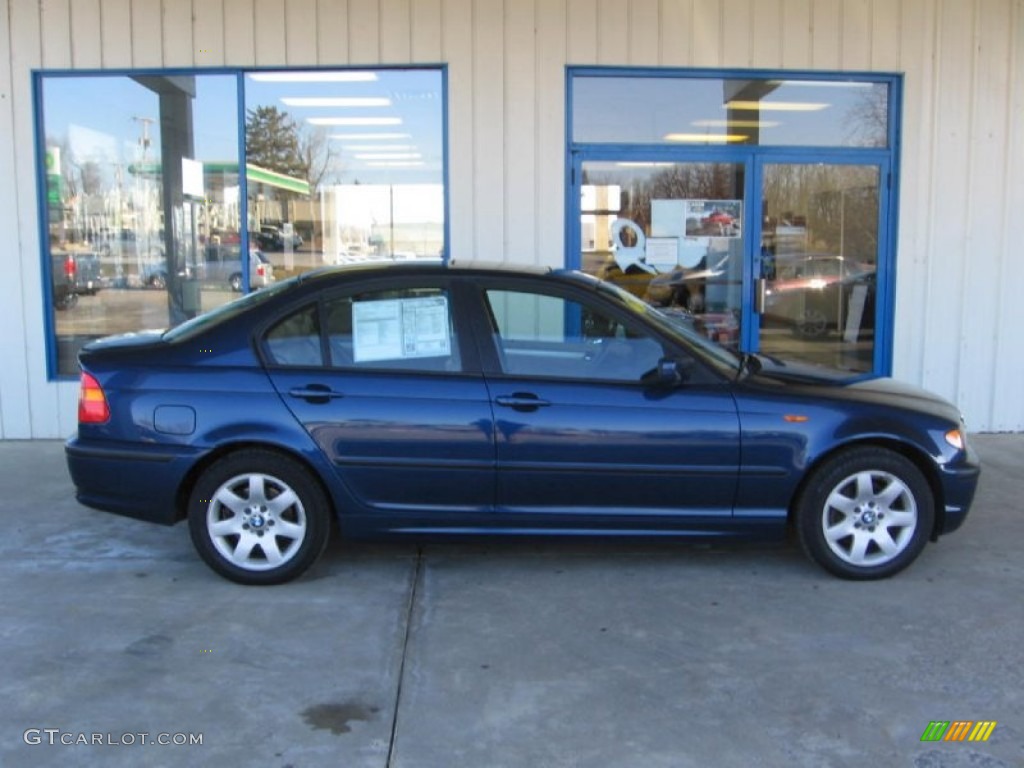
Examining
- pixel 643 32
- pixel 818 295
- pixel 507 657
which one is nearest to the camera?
pixel 507 657

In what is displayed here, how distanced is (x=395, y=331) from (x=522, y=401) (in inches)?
28.2

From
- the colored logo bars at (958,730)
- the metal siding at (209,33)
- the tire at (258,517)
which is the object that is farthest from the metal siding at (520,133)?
the colored logo bars at (958,730)

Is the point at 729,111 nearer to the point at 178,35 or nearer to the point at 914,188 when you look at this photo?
the point at 914,188

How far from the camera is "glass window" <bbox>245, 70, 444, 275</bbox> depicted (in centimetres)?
830

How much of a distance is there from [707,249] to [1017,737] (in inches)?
223

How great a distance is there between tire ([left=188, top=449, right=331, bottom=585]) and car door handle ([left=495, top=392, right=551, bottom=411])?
38.5 inches

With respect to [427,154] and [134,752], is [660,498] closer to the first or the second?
[134,752]

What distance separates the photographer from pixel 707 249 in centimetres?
870

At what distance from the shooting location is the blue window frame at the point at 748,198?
8391 mm

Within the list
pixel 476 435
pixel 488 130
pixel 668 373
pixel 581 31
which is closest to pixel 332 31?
pixel 488 130

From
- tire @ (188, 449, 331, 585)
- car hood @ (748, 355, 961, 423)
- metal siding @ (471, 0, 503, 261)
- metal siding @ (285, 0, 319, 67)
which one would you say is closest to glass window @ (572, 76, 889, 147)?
metal siding @ (471, 0, 503, 261)

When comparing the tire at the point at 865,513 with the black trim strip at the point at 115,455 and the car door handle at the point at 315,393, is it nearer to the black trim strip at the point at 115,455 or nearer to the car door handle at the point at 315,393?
the car door handle at the point at 315,393

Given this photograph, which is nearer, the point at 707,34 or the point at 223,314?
the point at 223,314

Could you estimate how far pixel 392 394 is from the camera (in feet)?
15.9
